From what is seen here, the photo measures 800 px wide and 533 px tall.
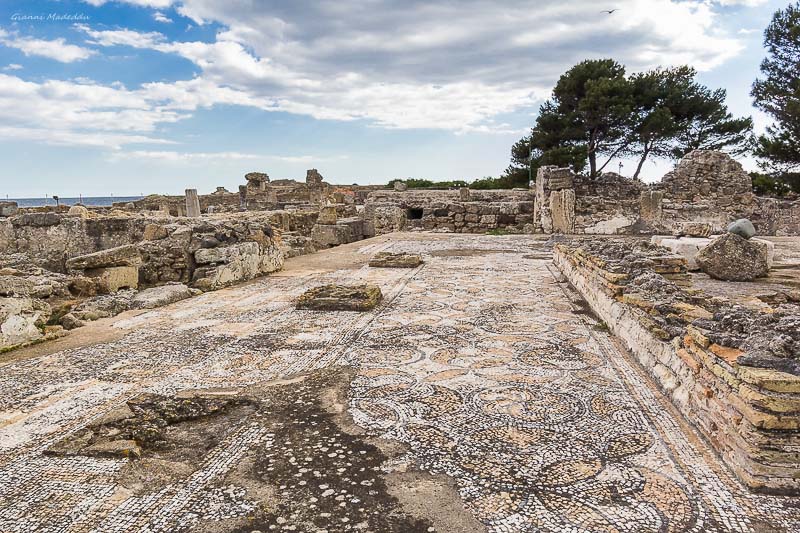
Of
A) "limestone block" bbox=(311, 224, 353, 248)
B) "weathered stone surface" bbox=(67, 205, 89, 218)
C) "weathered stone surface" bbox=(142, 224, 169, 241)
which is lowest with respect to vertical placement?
"limestone block" bbox=(311, 224, 353, 248)

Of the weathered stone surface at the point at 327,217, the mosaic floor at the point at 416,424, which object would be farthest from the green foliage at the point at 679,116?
the mosaic floor at the point at 416,424

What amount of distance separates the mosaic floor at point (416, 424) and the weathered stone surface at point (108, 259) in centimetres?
193

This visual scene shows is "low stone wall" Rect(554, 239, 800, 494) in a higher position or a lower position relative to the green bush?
lower

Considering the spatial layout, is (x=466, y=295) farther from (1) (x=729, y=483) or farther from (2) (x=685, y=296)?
(1) (x=729, y=483)

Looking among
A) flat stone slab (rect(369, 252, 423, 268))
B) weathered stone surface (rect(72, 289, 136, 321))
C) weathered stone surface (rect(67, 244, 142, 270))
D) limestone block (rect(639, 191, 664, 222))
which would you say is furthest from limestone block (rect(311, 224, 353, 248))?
limestone block (rect(639, 191, 664, 222))

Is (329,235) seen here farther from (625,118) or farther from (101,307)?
(625,118)

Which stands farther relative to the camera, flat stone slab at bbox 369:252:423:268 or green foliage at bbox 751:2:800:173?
green foliage at bbox 751:2:800:173

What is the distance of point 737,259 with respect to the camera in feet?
21.1

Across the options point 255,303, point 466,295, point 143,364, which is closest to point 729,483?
point 143,364

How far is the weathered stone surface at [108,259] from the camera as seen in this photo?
7.00m

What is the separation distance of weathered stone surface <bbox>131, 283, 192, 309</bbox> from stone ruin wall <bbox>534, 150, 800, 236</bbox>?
443 inches

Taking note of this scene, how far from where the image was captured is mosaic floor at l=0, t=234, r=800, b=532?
6.83 ft

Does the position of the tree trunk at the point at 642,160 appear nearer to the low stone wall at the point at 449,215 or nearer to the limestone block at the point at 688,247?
the low stone wall at the point at 449,215

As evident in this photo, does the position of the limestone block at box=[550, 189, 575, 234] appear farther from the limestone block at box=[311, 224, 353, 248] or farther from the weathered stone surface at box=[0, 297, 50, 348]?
the weathered stone surface at box=[0, 297, 50, 348]
